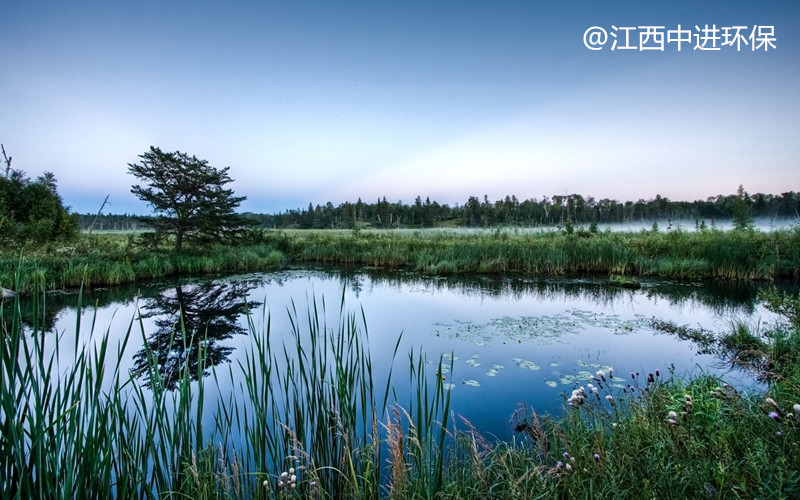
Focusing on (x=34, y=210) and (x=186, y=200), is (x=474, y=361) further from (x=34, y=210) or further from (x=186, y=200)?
(x=34, y=210)

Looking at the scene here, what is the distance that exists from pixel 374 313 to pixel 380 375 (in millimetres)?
4229

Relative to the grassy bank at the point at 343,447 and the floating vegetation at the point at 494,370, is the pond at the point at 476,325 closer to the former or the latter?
the floating vegetation at the point at 494,370

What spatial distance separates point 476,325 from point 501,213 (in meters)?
62.1

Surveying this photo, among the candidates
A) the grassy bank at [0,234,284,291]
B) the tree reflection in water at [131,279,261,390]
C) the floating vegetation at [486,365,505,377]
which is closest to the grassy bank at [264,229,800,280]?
the grassy bank at [0,234,284,291]

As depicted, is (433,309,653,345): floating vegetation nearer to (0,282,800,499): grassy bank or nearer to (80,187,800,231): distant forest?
(0,282,800,499): grassy bank

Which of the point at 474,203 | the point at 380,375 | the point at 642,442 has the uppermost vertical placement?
the point at 474,203

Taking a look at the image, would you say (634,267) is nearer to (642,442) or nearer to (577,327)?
(577,327)

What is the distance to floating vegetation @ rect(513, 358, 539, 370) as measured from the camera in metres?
5.77

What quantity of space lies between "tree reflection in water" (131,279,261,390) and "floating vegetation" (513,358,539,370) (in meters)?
4.66

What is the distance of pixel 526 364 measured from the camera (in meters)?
5.91

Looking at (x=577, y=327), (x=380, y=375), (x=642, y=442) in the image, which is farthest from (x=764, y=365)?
(x=380, y=375)

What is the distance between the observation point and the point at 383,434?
11.6ft

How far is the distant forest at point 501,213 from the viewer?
60.1 meters

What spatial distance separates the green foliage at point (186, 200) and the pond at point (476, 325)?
4997 millimetres
